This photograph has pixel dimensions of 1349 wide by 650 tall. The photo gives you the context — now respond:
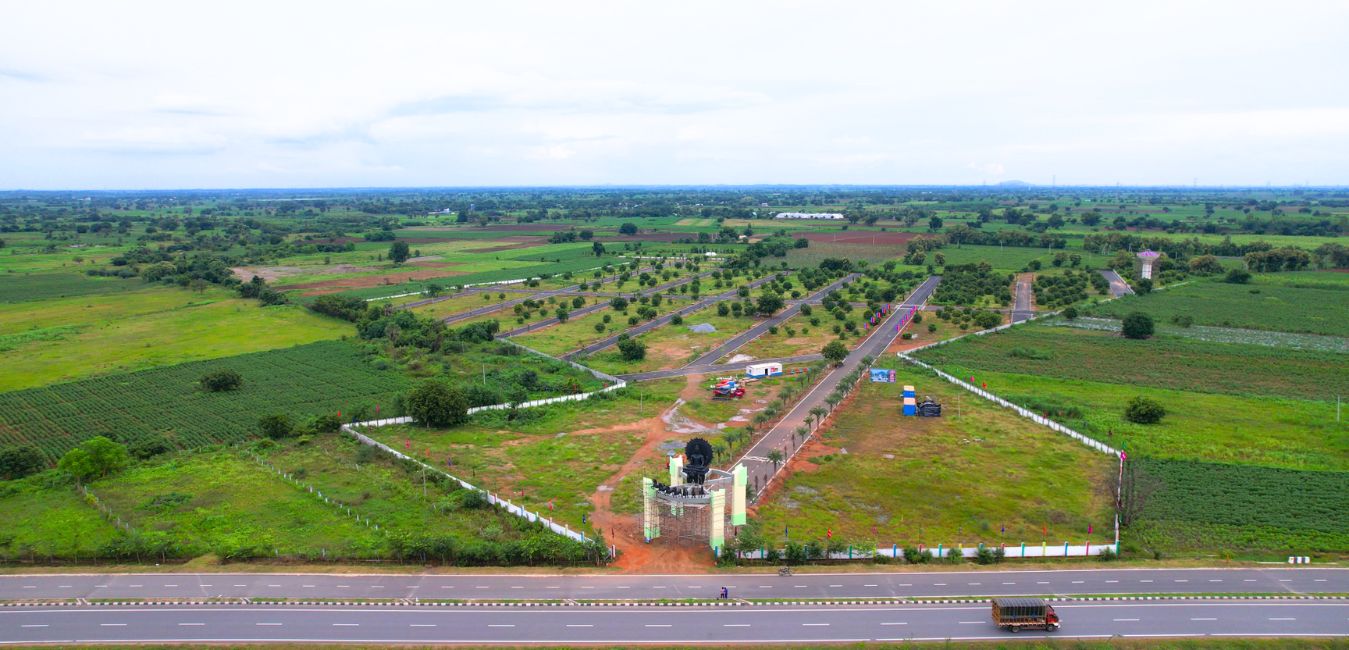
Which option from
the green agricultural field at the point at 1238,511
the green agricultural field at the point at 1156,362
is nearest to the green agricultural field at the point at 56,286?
Answer: the green agricultural field at the point at 1156,362

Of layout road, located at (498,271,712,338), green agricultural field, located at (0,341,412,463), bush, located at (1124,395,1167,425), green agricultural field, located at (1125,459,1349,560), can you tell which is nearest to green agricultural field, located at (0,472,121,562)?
green agricultural field, located at (0,341,412,463)

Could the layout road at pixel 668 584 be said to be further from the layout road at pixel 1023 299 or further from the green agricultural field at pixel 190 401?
the layout road at pixel 1023 299

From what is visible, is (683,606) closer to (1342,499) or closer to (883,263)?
(1342,499)

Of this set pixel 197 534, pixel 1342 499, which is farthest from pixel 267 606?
pixel 1342 499

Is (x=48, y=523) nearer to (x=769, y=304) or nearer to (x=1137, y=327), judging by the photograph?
(x=769, y=304)

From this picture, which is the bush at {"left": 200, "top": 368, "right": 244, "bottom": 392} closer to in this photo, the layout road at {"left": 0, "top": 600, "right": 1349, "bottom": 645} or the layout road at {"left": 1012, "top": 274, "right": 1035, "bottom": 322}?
the layout road at {"left": 0, "top": 600, "right": 1349, "bottom": 645}

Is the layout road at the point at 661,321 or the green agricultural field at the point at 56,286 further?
the green agricultural field at the point at 56,286
